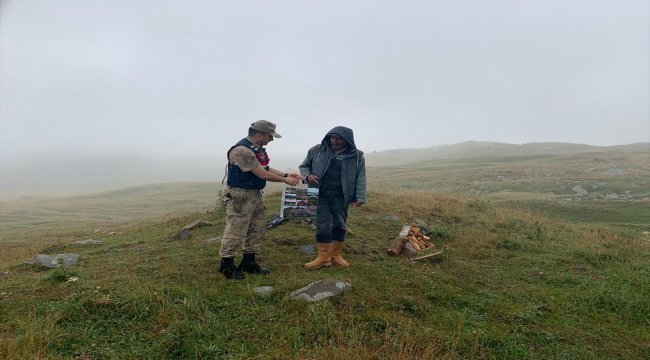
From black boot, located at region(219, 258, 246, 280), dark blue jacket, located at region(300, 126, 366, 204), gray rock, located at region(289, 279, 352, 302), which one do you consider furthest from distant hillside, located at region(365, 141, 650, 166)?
black boot, located at region(219, 258, 246, 280)

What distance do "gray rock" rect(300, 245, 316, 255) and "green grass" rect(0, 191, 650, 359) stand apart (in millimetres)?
177

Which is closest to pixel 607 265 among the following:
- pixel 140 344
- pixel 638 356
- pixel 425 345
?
pixel 638 356

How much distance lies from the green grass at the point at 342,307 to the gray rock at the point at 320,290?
0.16 meters

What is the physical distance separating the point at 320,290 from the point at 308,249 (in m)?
2.74

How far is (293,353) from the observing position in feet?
15.3

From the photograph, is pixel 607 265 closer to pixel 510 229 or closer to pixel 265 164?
pixel 510 229

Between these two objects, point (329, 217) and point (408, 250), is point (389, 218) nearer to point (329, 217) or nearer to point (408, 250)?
point (408, 250)

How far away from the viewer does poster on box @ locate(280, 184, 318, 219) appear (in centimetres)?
1140

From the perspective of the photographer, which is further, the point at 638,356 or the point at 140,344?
the point at 638,356

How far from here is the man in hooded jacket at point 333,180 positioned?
7.51 m

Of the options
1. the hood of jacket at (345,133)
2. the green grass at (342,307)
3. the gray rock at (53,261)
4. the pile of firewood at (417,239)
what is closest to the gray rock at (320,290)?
the green grass at (342,307)

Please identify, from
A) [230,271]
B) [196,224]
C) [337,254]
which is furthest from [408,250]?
[196,224]

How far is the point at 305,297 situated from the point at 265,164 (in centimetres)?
249

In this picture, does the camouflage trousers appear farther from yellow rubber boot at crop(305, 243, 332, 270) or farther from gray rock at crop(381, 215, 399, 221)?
gray rock at crop(381, 215, 399, 221)
